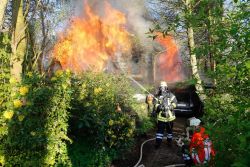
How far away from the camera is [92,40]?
842 inches

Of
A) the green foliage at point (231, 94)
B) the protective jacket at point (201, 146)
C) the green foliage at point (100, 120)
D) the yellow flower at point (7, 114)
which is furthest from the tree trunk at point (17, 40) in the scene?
the green foliage at point (231, 94)

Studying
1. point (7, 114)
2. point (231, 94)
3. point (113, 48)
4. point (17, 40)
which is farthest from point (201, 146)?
point (113, 48)

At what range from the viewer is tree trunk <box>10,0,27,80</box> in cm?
1052

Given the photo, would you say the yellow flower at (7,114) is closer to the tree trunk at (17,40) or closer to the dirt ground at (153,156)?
the tree trunk at (17,40)

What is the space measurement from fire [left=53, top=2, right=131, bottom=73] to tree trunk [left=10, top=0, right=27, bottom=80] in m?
6.22

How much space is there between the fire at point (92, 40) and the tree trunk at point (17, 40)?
6.22 m

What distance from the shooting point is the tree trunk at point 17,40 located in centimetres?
1052

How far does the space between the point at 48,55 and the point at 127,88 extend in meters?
8.83

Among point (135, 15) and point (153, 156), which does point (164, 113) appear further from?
→ point (135, 15)

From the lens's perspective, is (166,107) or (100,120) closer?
(100,120)

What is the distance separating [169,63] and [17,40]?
16.3 m

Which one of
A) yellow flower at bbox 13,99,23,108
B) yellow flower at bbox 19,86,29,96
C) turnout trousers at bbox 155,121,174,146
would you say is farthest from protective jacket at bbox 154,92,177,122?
yellow flower at bbox 13,99,23,108

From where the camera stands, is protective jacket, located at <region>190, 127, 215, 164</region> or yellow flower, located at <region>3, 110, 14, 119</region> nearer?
protective jacket, located at <region>190, 127, 215, 164</region>

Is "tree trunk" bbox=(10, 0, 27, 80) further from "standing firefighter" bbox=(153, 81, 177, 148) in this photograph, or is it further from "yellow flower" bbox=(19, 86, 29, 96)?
"standing firefighter" bbox=(153, 81, 177, 148)
